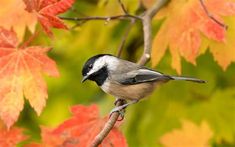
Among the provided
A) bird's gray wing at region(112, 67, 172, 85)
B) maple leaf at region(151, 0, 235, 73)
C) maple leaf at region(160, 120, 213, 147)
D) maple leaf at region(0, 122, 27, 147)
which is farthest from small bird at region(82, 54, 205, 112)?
maple leaf at region(160, 120, 213, 147)

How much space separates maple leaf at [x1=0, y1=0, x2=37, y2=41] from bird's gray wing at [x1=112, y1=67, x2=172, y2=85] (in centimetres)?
38

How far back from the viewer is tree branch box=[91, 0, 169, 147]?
1406 millimetres

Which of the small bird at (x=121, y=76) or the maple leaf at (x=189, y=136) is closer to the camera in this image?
the small bird at (x=121, y=76)

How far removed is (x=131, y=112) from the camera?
7.16 feet

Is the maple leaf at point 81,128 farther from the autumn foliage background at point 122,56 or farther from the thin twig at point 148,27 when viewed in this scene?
the thin twig at point 148,27

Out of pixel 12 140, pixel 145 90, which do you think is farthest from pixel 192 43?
pixel 12 140

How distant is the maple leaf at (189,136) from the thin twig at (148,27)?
0.49 m

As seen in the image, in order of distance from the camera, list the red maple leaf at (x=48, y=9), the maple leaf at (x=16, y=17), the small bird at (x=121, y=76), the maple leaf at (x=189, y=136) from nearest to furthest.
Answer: the red maple leaf at (x=48, y=9) < the small bird at (x=121, y=76) < the maple leaf at (x=16, y=17) < the maple leaf at (x=189, y=136)

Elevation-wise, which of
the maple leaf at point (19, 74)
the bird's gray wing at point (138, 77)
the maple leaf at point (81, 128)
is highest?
the maple leaf at point (19, 74)

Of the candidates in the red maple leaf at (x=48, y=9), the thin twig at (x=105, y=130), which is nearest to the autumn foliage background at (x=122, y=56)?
the red maple leaf at (x=48, y=9)

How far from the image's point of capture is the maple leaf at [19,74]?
1453 millimetres

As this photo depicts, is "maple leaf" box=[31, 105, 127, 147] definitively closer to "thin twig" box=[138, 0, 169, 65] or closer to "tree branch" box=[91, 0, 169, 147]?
"tree branch" box=[91, 0, 169, 147]

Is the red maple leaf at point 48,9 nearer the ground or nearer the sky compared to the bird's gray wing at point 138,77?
nearer the sky

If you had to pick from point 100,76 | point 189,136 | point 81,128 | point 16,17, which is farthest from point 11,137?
point 189,136
